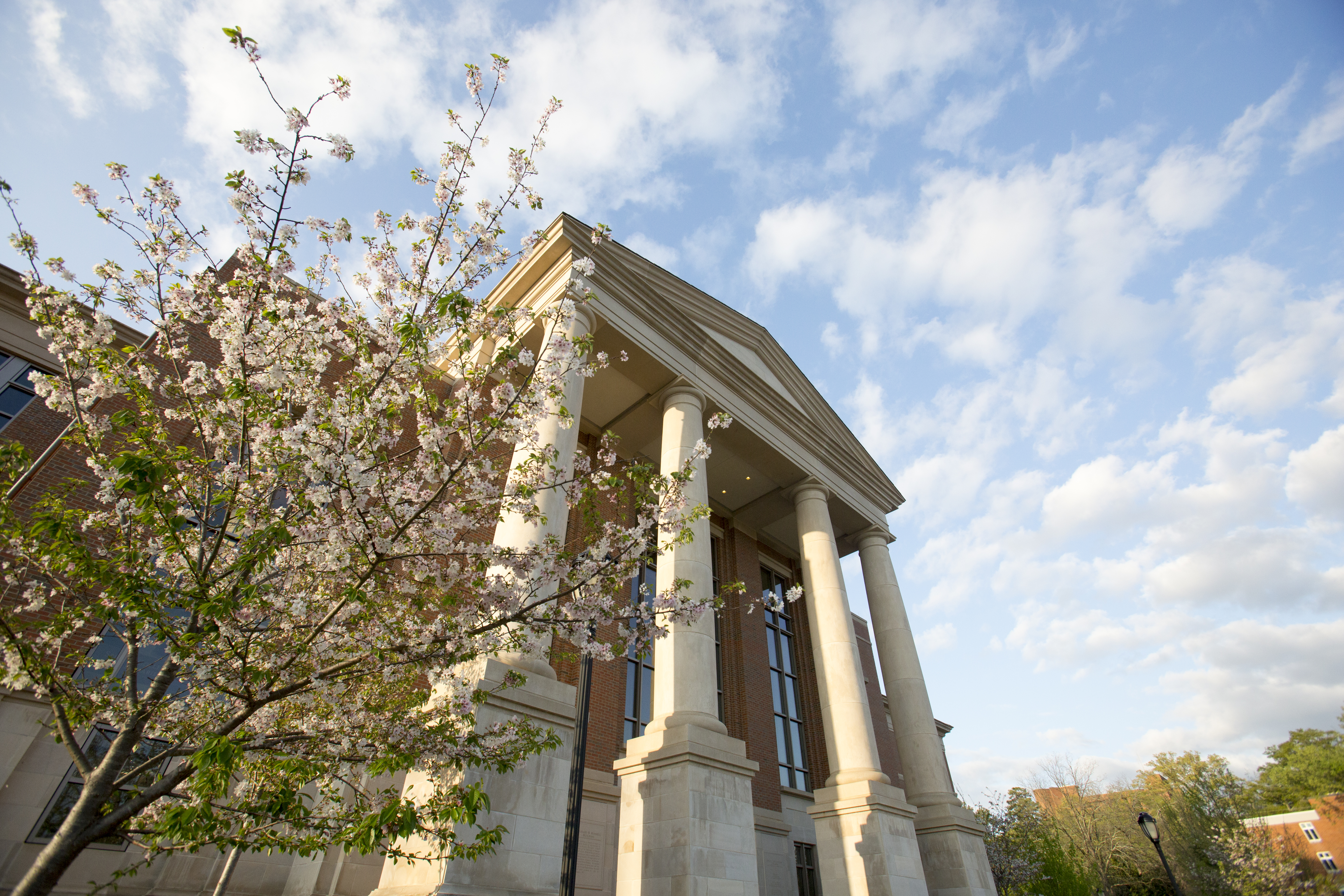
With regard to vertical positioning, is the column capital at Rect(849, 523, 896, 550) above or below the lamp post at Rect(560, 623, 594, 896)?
above

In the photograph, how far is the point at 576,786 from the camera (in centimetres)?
1091

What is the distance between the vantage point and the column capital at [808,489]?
19578mm

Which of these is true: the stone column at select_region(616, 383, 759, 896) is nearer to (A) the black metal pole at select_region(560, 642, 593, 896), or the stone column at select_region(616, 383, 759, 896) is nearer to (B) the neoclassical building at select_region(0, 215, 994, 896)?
(B) the neoclassical building at select_region(0, 215, 994, 896)

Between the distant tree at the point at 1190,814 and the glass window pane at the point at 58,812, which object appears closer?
the glass window pane at the point at 58,812

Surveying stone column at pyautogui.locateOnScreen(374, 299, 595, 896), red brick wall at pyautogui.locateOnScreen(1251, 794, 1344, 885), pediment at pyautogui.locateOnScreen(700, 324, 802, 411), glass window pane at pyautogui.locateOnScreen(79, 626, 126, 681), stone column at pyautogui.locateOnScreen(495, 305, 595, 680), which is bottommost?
stone column at pyautogui.locateOnScreen(374, 299, 595, 896)

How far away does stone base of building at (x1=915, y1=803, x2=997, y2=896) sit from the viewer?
49.3ft

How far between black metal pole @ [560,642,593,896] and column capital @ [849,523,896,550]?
11909mm

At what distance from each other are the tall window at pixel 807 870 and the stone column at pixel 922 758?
385 centimetres

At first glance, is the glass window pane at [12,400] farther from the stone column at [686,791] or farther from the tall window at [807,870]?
the tall window at [807,870]

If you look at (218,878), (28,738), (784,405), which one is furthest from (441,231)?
(784,405)

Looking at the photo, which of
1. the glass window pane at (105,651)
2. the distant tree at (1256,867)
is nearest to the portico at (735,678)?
the glass window pane at (105,651)

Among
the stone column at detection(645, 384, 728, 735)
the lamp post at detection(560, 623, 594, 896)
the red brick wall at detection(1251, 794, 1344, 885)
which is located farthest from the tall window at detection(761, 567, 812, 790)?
the red brick wall at detection(1251, 794, 1344, 885)

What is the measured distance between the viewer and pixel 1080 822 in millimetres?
34938

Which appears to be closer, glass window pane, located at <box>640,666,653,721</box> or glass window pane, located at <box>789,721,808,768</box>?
glass window pane, located at <box>640,666,653,721</box>
